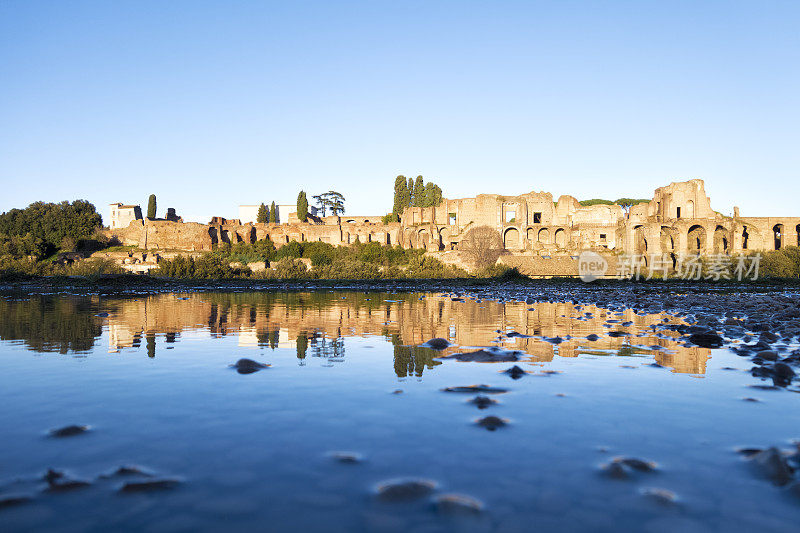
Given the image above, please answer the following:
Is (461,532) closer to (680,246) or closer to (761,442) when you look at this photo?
(761,442)

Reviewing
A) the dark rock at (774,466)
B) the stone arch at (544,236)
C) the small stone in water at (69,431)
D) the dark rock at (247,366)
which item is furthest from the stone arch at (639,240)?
the small stone in water at (69,431)

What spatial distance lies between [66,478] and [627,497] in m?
2.46

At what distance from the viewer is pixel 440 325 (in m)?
8.77

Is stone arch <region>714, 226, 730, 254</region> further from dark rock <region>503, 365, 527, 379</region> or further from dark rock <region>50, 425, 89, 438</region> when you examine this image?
dark rock <region>50, 425, 89, 438</region>

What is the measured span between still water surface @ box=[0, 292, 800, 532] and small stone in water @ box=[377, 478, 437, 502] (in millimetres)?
48

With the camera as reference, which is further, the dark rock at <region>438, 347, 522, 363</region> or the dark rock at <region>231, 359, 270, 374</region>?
the dark rock at <region>438, 347, 522, 363</region>

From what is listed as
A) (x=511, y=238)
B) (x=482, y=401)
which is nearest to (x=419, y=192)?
(x=511, y=238)

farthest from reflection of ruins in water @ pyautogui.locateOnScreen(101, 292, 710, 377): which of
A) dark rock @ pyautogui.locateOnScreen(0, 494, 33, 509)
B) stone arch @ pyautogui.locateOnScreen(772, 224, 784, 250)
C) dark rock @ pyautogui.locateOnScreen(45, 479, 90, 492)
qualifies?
stone arch @ pyautogui.locateOnScreen(772, 224, 784, 250)

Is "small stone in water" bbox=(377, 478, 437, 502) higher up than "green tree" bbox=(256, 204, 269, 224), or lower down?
lower down

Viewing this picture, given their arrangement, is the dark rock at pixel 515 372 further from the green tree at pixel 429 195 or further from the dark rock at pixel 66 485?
the green tree at pixel 429 195

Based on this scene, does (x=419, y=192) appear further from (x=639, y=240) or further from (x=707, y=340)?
(x=707, y=340)

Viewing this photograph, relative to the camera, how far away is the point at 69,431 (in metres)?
2.92

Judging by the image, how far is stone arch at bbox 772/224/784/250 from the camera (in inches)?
2009

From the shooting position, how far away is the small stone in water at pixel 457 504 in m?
1.95
